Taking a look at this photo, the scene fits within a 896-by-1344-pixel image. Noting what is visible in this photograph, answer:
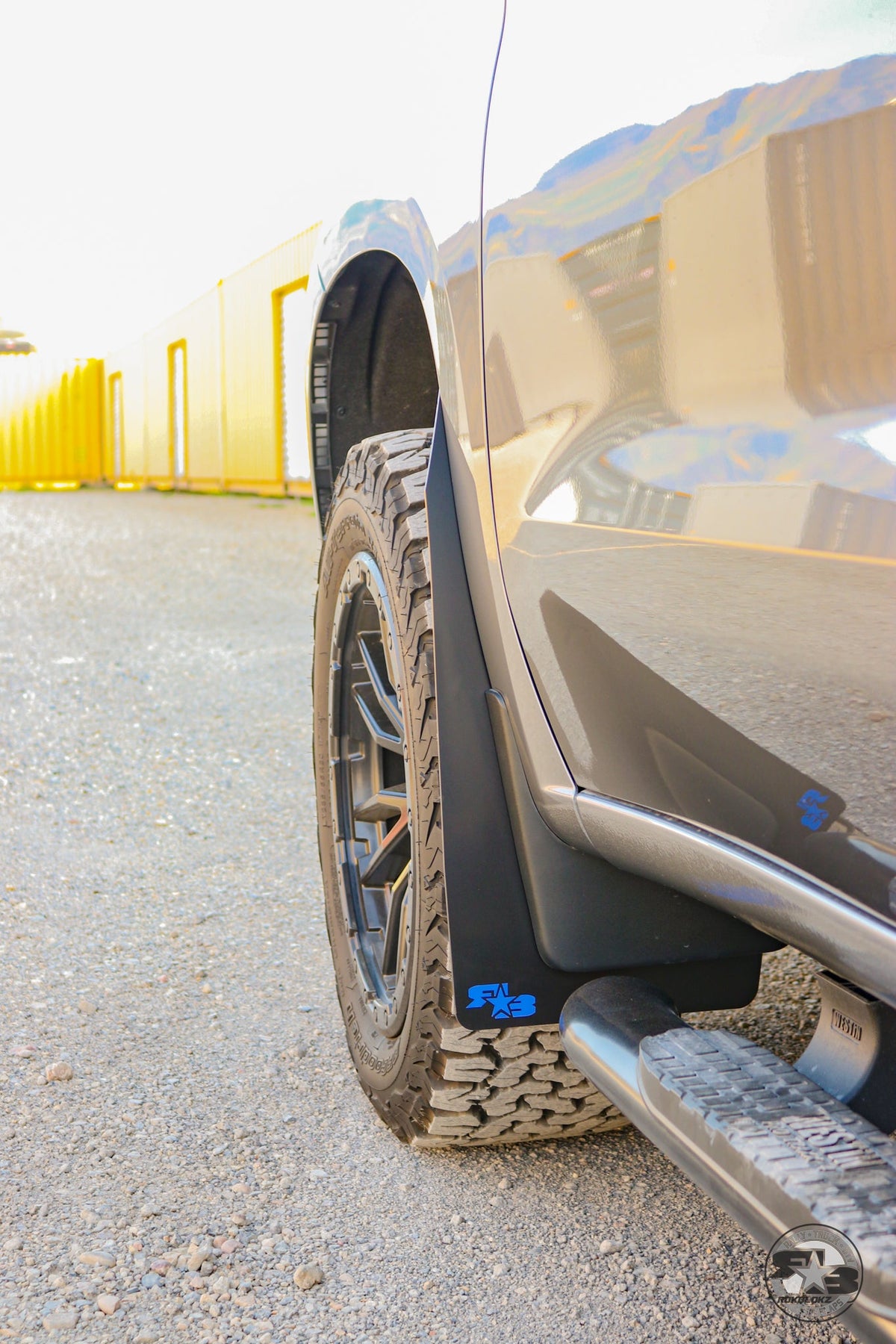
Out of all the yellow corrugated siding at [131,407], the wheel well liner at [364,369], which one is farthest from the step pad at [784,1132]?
the yellow corrugated siding at [131,407]

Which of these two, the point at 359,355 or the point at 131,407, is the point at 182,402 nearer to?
the point at 131,407

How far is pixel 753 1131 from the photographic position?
1099 millimetres

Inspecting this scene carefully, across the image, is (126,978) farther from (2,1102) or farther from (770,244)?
(770,244)

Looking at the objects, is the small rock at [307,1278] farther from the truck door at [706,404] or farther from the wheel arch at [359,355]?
the wheel arch at [359,355]

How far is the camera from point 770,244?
Answer: 102 cm

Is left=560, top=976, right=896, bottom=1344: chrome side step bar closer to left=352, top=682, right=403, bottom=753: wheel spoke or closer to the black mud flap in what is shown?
the black mud flap

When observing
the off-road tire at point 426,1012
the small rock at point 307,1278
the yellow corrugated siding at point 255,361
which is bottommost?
the small rock at point 307,1278

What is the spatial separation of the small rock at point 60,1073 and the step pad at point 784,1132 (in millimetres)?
1152

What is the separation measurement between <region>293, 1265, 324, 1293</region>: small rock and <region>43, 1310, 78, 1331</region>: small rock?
0.86ft

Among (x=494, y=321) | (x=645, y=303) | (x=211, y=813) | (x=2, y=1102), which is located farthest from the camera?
(x=211, y=813)

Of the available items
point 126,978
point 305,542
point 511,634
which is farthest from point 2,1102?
point 305,542

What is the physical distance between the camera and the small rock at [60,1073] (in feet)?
6.72

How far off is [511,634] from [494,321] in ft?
1.19

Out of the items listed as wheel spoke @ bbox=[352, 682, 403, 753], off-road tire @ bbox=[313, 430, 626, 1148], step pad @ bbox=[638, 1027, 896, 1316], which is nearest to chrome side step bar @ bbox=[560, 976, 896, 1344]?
step pad @ bbox=[638, 1027, 896, 1316]
